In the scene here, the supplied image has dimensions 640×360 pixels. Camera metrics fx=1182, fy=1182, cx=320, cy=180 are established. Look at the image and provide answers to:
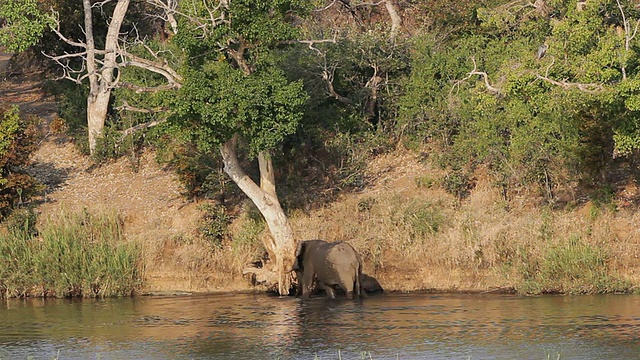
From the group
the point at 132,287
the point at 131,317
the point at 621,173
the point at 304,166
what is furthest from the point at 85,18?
the point at 621,173

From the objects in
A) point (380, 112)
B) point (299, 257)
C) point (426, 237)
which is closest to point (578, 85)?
point (426, 237)

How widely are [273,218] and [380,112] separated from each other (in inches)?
299

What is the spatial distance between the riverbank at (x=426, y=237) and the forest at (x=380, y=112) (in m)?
0.07

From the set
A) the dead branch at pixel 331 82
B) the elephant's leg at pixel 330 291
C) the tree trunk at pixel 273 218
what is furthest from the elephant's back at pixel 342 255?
the dead branch at pixel 331 82

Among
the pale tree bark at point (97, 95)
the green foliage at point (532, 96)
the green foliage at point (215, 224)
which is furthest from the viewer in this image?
the pale tree bark at point (97, 95)

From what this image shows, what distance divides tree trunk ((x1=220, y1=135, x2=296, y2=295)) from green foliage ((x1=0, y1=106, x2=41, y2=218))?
6609mm

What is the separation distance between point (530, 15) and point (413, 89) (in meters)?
3.60

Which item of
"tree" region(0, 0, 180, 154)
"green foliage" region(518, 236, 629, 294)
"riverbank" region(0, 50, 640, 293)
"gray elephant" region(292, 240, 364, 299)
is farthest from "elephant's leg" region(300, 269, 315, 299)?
"tree" region(0, 0, 180, 154)

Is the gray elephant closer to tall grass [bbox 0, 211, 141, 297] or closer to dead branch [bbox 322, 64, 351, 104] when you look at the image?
tall grass [bbox 0, 211, 141, 297]

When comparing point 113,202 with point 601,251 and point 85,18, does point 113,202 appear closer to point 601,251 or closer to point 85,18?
point 85,18

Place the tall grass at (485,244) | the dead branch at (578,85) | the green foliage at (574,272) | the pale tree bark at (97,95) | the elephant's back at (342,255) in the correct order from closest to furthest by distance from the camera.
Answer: the dead branch at (578,85), the green foliage at (574,272), the tall grass at (485,244), the elephant's back at (342,255), the pale tree bark at (97,95)

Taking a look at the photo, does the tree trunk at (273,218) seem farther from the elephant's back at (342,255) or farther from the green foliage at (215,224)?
the green foliage at (215,224)

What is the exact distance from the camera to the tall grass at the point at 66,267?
25625 millimetres

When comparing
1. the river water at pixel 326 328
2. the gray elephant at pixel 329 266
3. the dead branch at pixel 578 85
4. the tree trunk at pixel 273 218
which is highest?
the dead branch at pixel 578 85
